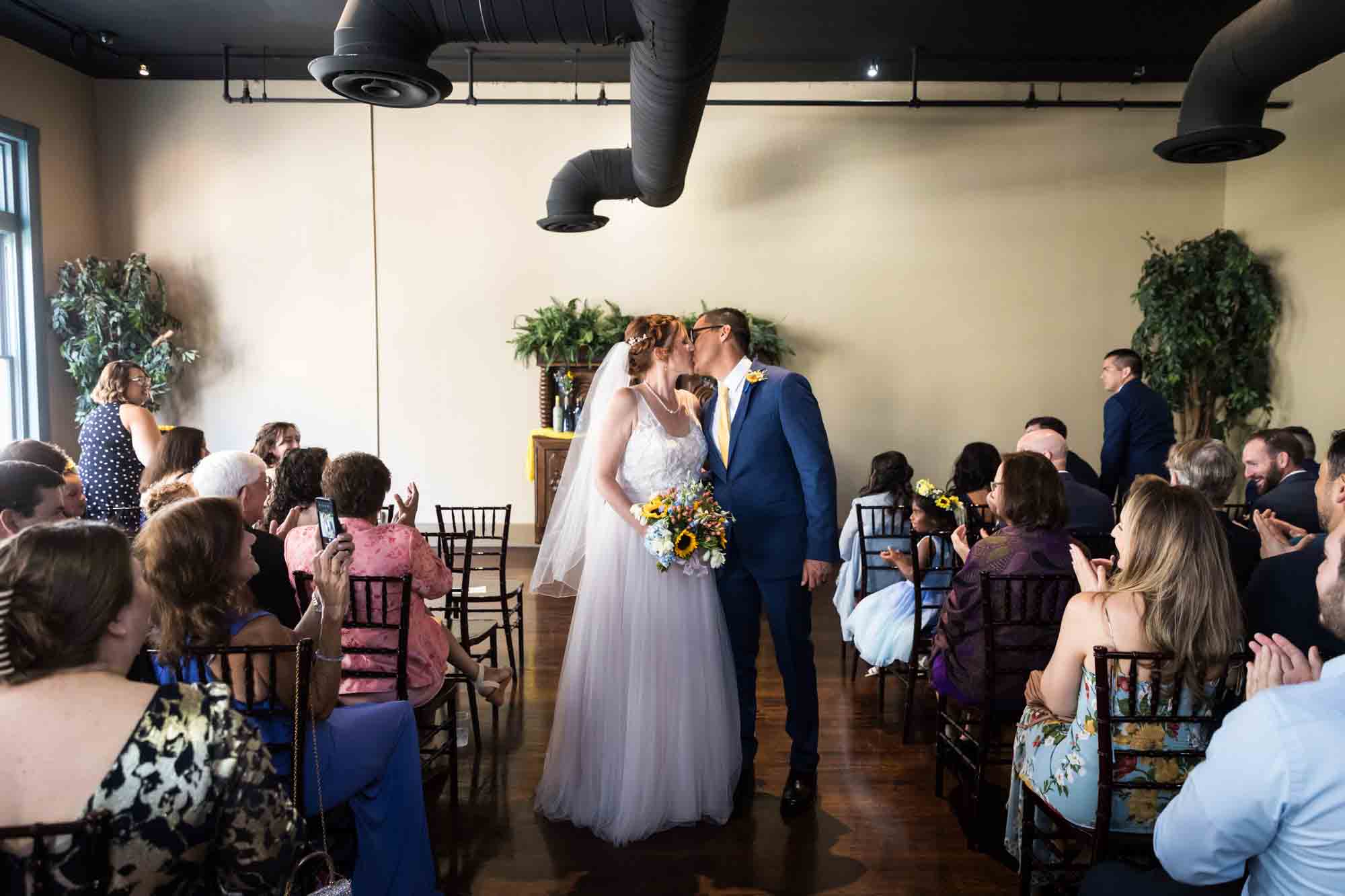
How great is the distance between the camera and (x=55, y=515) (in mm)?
2947

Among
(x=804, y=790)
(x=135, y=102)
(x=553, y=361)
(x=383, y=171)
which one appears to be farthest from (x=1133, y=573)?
(x=135, y=102)

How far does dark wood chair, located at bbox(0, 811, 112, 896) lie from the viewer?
1140 millimetres

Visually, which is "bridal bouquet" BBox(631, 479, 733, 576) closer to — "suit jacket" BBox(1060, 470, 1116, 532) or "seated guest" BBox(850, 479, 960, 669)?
"seated guest" BBox(850, 479, 960, 669)

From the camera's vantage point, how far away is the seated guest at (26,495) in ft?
9.27

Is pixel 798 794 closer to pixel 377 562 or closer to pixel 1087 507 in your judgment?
pixel 377 562

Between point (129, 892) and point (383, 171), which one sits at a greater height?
point (383, 171)

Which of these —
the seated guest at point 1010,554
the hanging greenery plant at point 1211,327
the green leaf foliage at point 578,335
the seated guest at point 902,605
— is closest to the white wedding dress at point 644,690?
the seated guest at point 1010,554

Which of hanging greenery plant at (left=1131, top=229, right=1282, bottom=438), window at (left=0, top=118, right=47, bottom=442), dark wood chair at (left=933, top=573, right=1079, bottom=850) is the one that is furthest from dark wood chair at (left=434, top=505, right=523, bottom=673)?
hanging greenery plant at (left=1131, top=229, right=1282, bottom=438)

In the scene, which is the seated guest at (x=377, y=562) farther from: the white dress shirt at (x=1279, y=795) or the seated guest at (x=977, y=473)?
the seated guest at (x=977, y=473)

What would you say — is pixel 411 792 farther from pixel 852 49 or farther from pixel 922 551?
pixel 852 49

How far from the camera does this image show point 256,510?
3.22m

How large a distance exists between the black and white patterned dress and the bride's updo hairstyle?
3271 mm

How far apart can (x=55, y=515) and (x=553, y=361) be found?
18.0 ft

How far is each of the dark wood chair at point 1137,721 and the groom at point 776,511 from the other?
3.79ft
